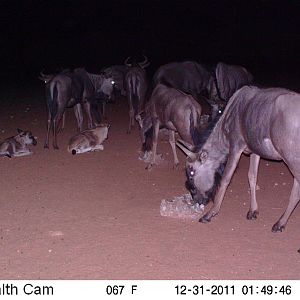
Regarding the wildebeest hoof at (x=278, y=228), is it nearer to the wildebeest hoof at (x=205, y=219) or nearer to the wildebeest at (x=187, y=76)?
the wildebeest hoof at (x=205, y=219)

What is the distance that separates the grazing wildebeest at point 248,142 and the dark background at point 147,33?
64.1 ft

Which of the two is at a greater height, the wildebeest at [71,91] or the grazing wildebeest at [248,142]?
the grazing wildebeest at [248,142]

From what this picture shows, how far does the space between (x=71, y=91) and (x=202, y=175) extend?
5.13 metres

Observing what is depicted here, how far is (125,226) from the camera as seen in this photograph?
6.99 metres

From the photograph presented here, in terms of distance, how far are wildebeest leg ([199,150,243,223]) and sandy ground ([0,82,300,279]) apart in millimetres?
119

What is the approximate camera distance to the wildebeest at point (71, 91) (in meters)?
11.2

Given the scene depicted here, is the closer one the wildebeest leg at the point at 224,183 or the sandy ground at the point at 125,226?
the sandy ground at the point at 125,226

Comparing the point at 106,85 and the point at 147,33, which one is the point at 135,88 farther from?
the point at 147,33

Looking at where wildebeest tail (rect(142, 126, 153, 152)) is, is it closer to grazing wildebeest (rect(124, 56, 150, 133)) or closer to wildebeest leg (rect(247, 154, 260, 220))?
grazing wildebeest (rect(124, 56, 150, 133))

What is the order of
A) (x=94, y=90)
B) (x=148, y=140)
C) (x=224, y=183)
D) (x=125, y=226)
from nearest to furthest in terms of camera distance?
1. (x=125, y=226)
2. (x=224, y=183)
3. (x=148, y=140)
4. (x=94, y=90)

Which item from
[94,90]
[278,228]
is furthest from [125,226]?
[94,90]

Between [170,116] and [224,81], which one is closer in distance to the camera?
[170,116]

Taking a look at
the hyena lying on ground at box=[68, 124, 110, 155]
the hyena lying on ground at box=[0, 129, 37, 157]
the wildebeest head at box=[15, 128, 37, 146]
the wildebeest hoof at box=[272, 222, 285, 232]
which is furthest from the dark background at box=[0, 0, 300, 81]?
the wildebeest hoof at box=[272, 222, 285, 232]

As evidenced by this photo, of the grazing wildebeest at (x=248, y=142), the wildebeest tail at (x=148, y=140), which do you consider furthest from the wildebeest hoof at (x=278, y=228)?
the wildebeest tail at (x=148, y=140)
